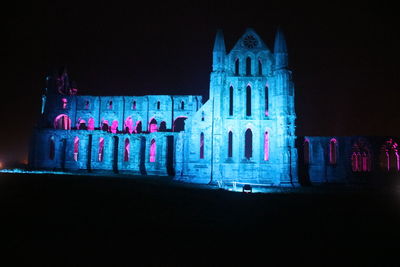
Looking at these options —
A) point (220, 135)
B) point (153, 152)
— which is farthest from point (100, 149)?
point (220, 135)

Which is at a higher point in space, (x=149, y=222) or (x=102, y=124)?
(x=102, y=124)

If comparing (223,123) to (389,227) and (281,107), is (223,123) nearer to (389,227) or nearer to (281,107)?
(281,107)

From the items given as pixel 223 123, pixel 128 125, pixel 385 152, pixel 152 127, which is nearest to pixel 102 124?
pixel 128 125

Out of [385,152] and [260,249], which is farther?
[385,152]

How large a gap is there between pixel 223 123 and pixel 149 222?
1787cm

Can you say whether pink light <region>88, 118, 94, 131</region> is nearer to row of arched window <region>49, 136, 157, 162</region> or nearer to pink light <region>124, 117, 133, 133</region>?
row of arched window <region>49, 136, 157, 162</region>

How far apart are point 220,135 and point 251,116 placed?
134 inches

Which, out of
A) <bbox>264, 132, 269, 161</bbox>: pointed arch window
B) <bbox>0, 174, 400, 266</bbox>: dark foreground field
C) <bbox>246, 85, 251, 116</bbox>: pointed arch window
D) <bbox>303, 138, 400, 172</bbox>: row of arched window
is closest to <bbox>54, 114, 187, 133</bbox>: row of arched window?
<bbox>246, 85, 251, 116</bbox>: pointed arch window

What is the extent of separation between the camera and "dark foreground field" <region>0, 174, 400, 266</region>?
755 cm

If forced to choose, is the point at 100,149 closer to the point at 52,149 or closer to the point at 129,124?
the point at 129,124

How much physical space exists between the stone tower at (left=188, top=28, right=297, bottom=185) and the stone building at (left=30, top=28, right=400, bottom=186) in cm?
9

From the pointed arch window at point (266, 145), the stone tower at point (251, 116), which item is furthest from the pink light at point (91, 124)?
the pointed arch window at point (266, 145)

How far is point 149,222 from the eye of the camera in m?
10.5

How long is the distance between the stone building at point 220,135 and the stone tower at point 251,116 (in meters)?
0.09
